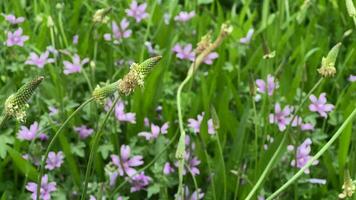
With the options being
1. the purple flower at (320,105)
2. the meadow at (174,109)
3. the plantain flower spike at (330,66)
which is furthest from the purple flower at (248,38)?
the plantain flower spike at (330,66)

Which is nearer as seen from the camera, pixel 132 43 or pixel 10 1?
pixel 132 43

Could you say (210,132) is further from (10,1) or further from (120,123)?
(10,1)

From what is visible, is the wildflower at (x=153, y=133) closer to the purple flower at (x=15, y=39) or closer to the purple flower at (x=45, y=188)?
the purple flower at (x=45, y=188)

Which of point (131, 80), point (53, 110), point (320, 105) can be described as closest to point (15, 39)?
point (53, 110)

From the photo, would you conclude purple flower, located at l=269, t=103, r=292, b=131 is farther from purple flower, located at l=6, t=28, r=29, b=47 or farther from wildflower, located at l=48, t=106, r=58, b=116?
purple flower, located at l=6, t=28, r=29, b=47

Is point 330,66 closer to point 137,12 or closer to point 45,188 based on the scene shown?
point 45,188

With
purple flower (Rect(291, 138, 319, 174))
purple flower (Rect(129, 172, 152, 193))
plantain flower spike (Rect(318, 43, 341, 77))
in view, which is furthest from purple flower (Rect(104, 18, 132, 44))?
plantain flower spike (Rect(318, 43, 341, 77))

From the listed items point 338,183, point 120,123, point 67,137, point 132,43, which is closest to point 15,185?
point 67,137
